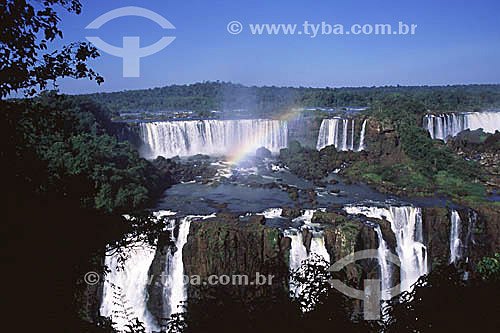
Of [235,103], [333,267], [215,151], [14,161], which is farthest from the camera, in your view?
[235,103]

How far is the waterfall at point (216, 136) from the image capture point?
32.2m

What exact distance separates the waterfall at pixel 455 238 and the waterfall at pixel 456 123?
18.1 meters

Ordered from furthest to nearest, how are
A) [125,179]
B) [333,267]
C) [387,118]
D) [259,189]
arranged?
[387,118] < [259,189] < [125,179] < [333,267]

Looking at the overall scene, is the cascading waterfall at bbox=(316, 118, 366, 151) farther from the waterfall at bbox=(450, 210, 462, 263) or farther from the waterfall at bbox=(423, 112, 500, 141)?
the waterfall at bbox=(450, 210, 462, 263)

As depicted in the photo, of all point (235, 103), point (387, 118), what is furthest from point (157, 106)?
point (387, 118)

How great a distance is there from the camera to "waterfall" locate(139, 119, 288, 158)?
3225 centimetres

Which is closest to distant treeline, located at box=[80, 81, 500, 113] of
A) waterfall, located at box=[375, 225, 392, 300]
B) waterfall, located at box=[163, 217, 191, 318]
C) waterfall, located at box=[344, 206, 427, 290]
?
waterfall, located at box=[344, 206, 427, 290]

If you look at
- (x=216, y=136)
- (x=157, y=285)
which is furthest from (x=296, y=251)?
(x=216, y=136)

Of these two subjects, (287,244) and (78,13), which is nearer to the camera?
(78,13)

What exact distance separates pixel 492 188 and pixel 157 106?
5769 centimetres

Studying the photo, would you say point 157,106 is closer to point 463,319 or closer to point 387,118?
point 387,118

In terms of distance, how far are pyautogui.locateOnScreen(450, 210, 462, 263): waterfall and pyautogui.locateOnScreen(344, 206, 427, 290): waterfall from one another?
3.99 ft

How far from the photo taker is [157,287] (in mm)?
14188

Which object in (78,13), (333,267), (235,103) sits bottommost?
(333,267)
